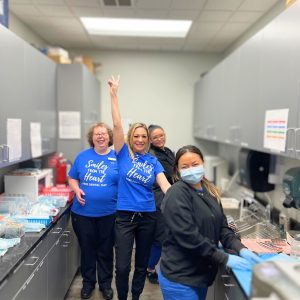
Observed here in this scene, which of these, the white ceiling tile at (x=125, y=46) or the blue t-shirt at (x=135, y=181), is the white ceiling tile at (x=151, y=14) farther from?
the blue t-shirt at (x=135, y=181)

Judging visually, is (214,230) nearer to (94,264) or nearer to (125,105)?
(94,264)

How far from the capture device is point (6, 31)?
85.6 inches

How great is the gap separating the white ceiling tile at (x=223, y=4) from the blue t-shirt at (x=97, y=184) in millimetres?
1758

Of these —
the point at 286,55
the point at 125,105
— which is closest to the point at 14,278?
the point at 286,55

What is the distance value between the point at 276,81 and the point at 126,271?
5.50 feet

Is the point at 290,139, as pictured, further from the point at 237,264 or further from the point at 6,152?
the point at 6,152

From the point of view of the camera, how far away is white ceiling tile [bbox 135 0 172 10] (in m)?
3.00

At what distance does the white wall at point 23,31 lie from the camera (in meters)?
3.42

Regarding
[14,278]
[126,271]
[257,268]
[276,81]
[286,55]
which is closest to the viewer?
[257,268]

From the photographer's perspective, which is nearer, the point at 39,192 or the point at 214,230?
the point at 214,230

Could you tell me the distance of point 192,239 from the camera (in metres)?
1.50

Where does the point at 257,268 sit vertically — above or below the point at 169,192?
below

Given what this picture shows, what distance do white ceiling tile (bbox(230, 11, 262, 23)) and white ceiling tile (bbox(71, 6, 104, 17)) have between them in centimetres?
140

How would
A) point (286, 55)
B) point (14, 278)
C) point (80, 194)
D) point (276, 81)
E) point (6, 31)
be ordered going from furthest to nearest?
1. point (80, 194)
2. point (6, 31)
3. point (276, 81)
4. point (286, 55)
5. point (14, 278)
